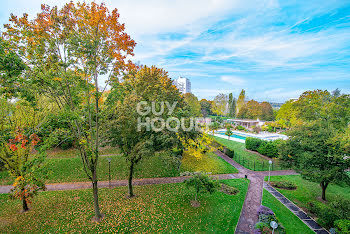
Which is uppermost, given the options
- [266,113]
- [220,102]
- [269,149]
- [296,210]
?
[220,102]

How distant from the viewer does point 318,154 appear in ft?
33.4

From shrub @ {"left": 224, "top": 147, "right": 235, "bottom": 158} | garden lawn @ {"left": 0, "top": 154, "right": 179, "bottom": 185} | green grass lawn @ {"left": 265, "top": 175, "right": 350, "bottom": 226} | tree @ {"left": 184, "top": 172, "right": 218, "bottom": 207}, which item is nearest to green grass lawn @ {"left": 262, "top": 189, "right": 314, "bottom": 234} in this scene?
green grass lawn @ {"left": 265, "top": 175, "right": 350, "bottom": 226}

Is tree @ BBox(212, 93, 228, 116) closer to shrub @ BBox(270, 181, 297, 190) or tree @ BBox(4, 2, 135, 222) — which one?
shrub @ BBox(270, 181, 297, 190)

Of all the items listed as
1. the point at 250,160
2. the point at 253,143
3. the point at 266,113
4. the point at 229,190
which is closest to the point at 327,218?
the point at 229,190

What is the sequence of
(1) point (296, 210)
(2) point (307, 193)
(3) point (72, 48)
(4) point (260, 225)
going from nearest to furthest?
(3) point (72, 48) < (4) point (260, 225) < (1) point (296, 210) < (2) point (307, 193)

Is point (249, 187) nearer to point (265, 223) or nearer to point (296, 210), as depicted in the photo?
point (296, 210)

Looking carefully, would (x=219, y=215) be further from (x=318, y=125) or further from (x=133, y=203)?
(x=318, y=125)

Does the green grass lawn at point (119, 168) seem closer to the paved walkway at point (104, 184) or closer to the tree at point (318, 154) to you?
the paved walkway at point (104, 184)

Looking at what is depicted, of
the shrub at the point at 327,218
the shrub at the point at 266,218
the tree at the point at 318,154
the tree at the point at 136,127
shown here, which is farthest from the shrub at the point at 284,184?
the tree at the point at 136,127

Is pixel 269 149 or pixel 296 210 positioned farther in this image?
pixel 269 149

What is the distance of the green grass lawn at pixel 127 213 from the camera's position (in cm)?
788

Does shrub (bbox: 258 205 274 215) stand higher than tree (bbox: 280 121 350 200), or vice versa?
tree (bbox: 280 121 350 200)

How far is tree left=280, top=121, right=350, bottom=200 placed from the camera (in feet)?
31.3

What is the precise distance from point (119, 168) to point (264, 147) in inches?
685
